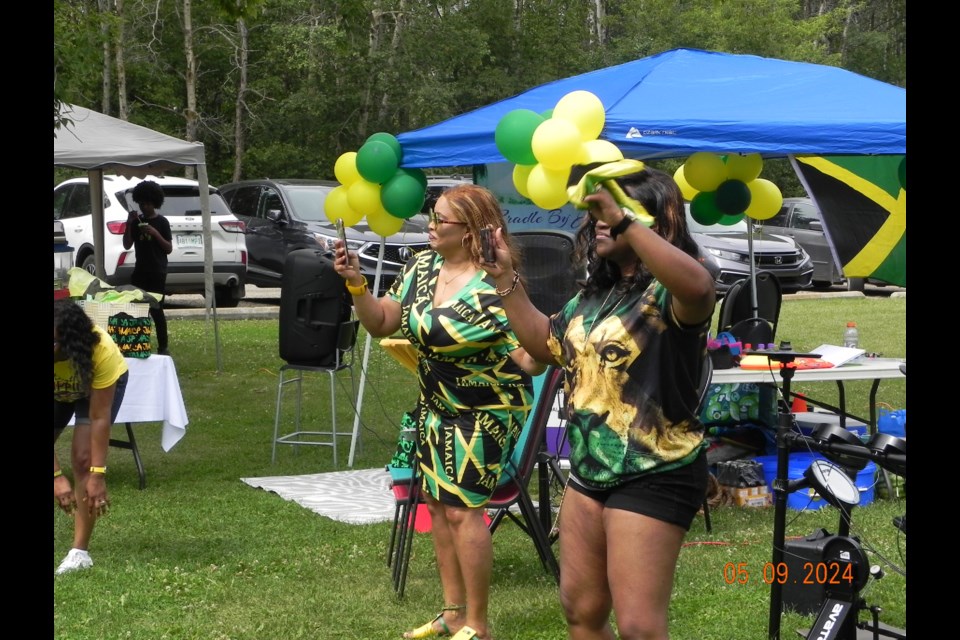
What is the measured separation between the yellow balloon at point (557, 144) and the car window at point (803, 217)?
56.5 feet

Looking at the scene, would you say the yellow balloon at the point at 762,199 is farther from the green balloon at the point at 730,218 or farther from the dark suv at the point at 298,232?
the dark suv at the point at 298,232

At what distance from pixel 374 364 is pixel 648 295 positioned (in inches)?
368

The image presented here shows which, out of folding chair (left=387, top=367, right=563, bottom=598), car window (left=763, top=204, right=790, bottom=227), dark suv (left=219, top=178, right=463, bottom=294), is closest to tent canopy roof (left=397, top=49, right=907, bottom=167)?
folding chair (left=387, top=367, right=563, bottom=598)

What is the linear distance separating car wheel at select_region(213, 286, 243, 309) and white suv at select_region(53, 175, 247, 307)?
2 centimetres

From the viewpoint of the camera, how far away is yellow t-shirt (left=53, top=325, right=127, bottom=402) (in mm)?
5160

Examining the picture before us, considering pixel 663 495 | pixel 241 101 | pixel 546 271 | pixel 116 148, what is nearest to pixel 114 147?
pixel 116 148

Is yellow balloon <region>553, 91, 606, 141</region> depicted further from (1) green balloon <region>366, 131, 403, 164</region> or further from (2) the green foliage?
(2) the green foliage

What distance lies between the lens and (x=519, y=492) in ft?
16.6

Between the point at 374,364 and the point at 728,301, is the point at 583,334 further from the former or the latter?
the point at 374,364

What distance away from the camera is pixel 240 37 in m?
27.7
